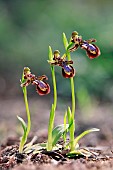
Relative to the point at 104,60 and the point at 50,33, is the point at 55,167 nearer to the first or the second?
the point at 104,60

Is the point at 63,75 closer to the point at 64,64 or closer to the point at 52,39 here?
the point at 64,64

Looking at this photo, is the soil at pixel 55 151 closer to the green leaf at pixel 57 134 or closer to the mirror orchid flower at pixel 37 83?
the green leaf at pixel 57 134

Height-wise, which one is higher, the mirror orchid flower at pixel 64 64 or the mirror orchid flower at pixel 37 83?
the mirror orchid flower at pixel 64 64

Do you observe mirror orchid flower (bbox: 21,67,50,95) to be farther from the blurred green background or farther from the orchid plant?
the blurred green background

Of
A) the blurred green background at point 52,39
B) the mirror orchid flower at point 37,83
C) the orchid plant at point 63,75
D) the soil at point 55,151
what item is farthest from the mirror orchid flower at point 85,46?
the blurred green background at point 52,39

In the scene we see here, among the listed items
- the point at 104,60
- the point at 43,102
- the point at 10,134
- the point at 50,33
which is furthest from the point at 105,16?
the point at 10,134

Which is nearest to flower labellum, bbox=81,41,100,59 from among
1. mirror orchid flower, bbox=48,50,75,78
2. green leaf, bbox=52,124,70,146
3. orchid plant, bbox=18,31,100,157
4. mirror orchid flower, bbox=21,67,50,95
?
orchid plant, bbox=18,31,100,157
